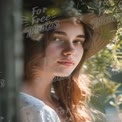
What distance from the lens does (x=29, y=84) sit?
39.8 inches

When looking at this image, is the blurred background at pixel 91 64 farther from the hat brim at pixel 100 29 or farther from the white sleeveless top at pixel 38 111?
the white sleeveless top at pixel 38 111

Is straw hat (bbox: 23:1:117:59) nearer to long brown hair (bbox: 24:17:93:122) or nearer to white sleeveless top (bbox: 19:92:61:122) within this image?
long brown hair (bbox: 24:17:93:122)

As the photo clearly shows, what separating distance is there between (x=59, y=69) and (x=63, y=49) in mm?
78

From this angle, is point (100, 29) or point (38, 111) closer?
point (38, 111)

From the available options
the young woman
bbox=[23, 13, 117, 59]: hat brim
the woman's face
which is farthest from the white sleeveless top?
bbox=[23, 13, 117, 59]: hat brim

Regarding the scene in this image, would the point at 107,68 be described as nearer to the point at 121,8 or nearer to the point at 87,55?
the point at 87,55

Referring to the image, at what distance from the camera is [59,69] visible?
1.06m

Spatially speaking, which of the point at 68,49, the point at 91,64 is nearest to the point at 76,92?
the point at 91,64

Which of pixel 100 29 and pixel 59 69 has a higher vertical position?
pixel 100 29

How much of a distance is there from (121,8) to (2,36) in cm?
69

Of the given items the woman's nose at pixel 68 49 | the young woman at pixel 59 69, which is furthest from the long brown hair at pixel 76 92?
the woman's nose at pixel 68 49

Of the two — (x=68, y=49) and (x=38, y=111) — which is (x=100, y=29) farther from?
(x=38, y=111)

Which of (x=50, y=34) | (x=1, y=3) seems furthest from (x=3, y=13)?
(x=50, y=34)

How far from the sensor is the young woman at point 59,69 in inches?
38.4
